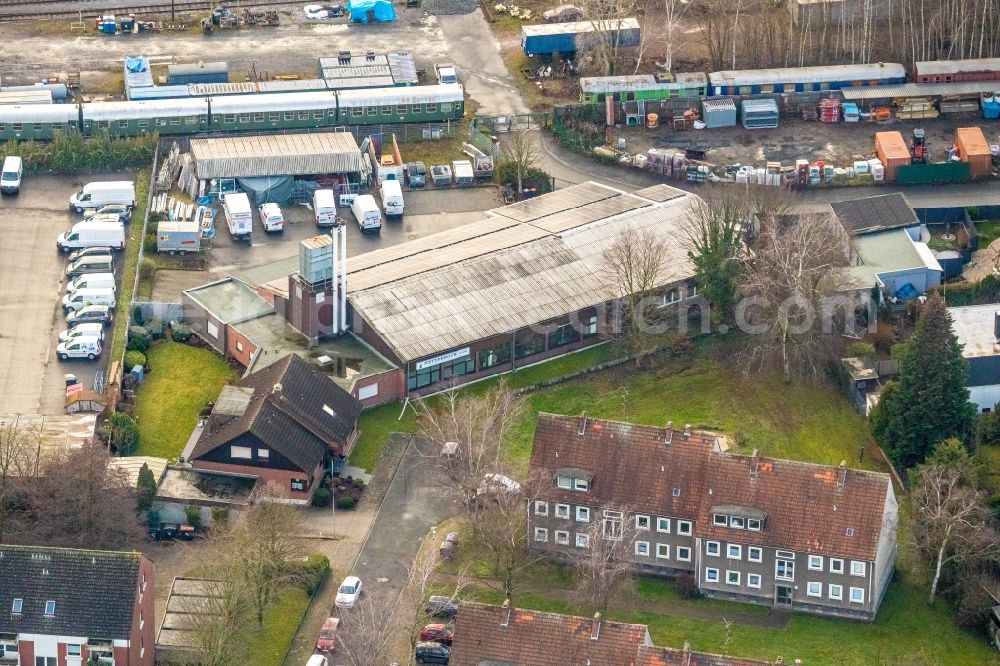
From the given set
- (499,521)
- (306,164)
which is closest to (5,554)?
(499,521)

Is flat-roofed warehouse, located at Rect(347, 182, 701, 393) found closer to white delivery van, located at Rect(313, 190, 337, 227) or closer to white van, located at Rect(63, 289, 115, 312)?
white delivery van, located at Rect(313, 190, 337, 227)

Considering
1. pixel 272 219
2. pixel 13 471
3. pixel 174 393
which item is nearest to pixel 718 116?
pixel 272 219

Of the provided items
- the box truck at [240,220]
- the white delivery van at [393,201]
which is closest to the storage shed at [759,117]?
the white delivery van at [393,201]

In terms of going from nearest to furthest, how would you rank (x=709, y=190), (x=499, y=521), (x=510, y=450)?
(x=499, y=521), (x=510, y=450), (x=709, y=190)

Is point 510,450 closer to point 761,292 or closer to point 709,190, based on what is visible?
point 761,292

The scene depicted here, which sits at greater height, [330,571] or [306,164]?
[306,164]

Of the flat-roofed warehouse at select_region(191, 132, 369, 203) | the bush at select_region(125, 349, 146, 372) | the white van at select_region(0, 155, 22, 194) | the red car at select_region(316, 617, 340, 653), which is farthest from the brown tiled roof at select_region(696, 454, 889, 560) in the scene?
the white van at select_region(0, 155, 22, 194)
